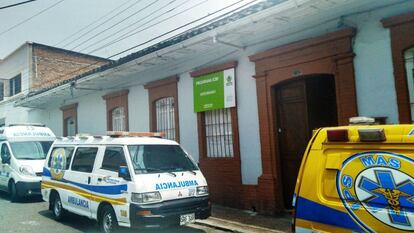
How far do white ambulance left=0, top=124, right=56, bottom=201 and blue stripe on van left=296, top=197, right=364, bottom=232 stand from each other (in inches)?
380

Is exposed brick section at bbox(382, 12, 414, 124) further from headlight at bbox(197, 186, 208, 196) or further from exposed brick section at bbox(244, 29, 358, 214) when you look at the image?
headlight at bbox(197, 186, 208, 196)

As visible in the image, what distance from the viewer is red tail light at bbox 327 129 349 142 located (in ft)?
10.6

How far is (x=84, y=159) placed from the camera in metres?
7.86

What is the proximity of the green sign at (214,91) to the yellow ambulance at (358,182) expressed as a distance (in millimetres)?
5813

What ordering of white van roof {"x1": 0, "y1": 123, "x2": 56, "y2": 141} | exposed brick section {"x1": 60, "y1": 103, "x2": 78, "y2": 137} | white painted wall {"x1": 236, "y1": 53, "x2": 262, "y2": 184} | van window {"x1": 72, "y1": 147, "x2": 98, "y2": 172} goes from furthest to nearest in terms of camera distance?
exposed brick section {"x1": 60, "y1": 103, "x2": 78, "y2": 137} → white van roof {"x1": 0, "y1": 123, "x2": 56, "y2": 141} → white painted wall {"x1": 236, "y1": 53, "x2": 262, "y2": 184} → van window {"x1": 72, "y1": 147, "x2": 98, "y2": 172}

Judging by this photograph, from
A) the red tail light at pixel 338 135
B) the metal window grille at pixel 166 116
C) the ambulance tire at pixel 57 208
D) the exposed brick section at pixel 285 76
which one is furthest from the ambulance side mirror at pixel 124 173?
the metal window grille at pixel 166 116

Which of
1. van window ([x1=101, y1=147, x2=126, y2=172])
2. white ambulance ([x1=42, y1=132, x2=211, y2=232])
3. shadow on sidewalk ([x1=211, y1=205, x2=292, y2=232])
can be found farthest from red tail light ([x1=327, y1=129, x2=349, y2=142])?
van window ([x1=101, y1=147, x2=126, y2=172])

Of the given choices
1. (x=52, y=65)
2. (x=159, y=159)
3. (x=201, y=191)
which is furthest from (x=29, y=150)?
(x=52, y=65)

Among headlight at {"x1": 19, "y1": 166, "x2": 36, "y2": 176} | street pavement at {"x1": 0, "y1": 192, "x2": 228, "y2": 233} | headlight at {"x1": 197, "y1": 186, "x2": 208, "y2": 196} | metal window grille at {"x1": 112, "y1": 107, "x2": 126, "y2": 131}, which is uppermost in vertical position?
metal window grille at {"x1": 112, "y1": 107, "x2": 126, "y2": 131}

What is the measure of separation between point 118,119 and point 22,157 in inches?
141

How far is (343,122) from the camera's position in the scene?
7.07 m

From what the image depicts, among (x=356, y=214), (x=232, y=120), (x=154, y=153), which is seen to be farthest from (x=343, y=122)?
(x=356, y=214)

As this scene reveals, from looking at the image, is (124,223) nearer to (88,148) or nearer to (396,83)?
(88,148)

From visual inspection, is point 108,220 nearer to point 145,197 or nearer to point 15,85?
point 145,197
